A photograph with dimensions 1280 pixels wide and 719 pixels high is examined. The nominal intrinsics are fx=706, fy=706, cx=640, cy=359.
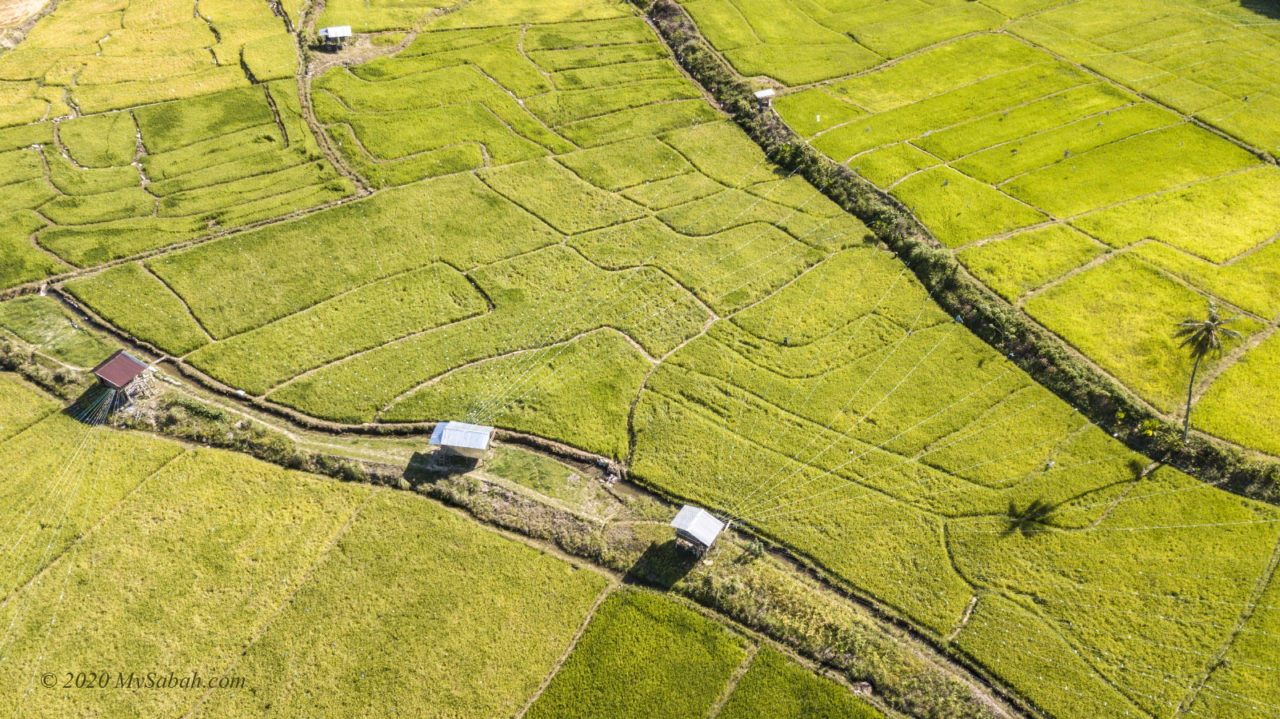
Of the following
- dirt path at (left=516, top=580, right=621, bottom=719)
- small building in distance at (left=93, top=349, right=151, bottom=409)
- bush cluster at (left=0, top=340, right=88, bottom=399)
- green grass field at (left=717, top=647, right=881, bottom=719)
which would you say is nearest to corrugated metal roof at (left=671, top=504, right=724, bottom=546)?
dirt path at (left=516, top=580, right=621, bottom=719)

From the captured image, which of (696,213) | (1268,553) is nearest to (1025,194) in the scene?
(696,213)

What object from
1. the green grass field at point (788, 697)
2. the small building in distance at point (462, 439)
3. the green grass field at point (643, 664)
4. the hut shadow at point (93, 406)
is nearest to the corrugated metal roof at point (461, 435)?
the small building in distance at point (462, 439)

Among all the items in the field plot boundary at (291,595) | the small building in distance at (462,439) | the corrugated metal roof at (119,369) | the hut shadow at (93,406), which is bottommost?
the field plot boundary at (291,595)

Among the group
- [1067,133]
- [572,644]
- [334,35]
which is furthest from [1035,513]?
[334,35]

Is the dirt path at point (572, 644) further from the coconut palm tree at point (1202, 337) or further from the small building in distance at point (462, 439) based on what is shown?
the coconut palm tree at point (1202, 337)

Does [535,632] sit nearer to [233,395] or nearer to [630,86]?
[233,395]

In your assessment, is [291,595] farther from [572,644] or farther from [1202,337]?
[1202,337]
